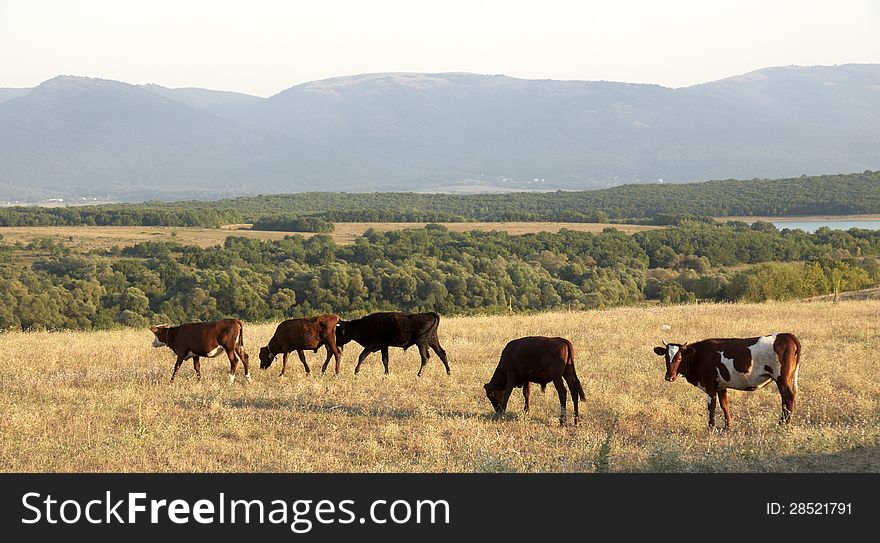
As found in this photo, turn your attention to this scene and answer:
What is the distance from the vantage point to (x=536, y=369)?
1416 centimetres

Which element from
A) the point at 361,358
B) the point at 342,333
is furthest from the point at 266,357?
the point at 361,358

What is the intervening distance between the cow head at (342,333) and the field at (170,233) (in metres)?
71.9

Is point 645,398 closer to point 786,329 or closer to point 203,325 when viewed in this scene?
point 203,325

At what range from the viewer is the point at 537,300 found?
6444 cm

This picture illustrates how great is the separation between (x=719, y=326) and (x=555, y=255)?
55204 millimetres

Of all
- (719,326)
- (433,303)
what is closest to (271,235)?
(433,303)

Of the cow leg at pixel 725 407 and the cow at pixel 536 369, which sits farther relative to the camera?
the cow at pixel 536 369

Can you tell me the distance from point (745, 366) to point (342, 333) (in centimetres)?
838

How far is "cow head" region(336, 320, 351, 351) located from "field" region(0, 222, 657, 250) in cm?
7188

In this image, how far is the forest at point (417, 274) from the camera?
2133 inches

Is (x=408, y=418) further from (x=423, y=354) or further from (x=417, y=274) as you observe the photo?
(x=417, y=274)

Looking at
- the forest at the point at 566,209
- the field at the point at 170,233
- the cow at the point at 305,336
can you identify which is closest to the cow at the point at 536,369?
the cow at the point at 305,336

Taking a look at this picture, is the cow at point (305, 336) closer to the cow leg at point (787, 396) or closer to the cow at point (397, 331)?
the cow at point (397, 331)

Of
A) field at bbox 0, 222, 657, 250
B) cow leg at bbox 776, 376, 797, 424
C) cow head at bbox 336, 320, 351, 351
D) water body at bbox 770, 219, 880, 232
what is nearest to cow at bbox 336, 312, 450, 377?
cow head at bbox 336, 320, 351, 351
